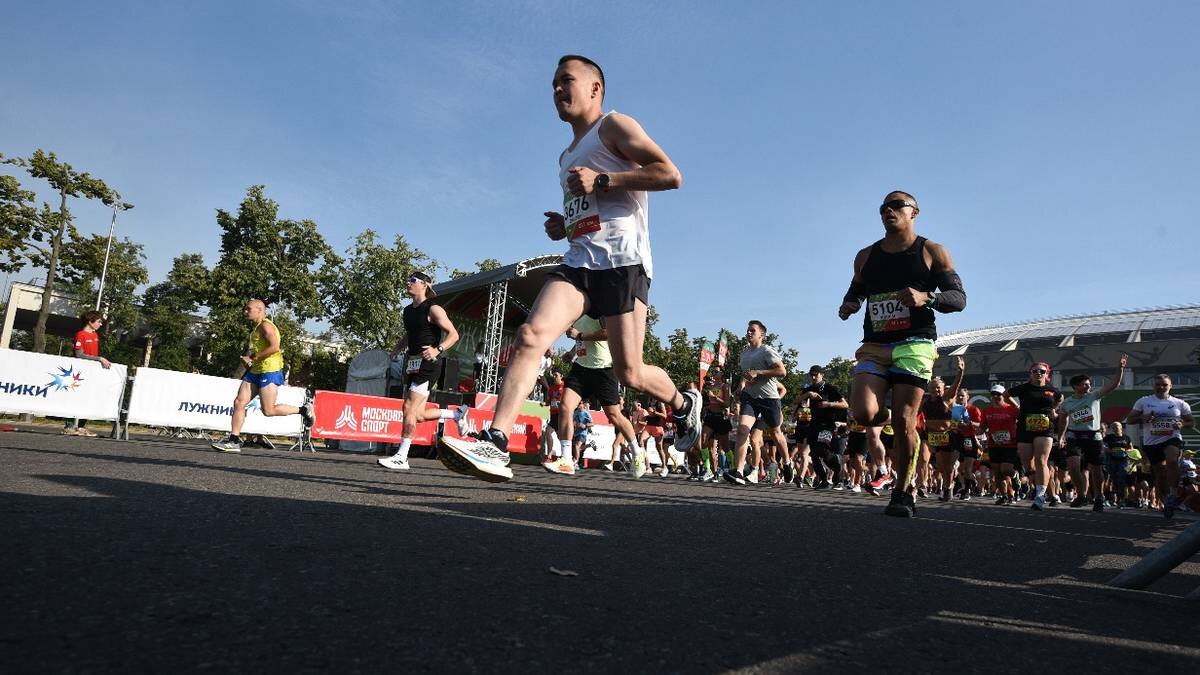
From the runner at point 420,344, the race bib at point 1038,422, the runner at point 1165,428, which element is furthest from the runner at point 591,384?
the runner at point 1165,428

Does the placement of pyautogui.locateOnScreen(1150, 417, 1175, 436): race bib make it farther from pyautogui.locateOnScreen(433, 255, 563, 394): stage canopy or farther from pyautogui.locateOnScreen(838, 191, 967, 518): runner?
pyautogui.locateOnScreen(433, 255, 563, 394): stage canopy

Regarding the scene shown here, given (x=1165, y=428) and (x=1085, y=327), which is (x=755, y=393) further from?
(x=1085, y=327)

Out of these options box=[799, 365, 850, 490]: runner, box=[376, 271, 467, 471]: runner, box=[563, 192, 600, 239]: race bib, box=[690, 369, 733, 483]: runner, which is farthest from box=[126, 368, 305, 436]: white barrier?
box=[563, 192, 600, 239]: race bib

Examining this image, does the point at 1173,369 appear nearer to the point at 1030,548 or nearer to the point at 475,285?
the point at 475,285

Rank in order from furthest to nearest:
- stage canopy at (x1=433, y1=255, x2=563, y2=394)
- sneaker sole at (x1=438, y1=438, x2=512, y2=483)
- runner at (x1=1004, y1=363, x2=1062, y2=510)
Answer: stage canopy at (x1=433, y1=255, x2=563, y2=394) < runner at (x1=1004, y1=363, x2=1062, y2=510) < sneaker sole at (x1=438, y1=438, x2=512, y2=483)

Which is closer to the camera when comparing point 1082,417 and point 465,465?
point 465,465

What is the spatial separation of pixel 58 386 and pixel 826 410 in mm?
12167

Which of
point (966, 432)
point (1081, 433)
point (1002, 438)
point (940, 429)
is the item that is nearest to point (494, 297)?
point (966, 432)

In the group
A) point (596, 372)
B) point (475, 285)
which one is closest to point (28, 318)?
point (475, 285)

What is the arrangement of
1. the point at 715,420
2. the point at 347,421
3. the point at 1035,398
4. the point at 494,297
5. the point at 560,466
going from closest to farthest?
the point at 560,466 → the point at 1035,398 → the point at 715,420 → the point at 347,421 → the point at 494,297

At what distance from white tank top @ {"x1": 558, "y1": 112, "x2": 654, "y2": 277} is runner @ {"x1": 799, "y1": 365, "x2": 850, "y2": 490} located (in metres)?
8.66

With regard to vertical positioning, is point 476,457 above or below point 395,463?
above

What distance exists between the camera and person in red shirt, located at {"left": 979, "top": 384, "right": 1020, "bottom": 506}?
36.6ft

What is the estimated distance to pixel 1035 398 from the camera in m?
9.56
